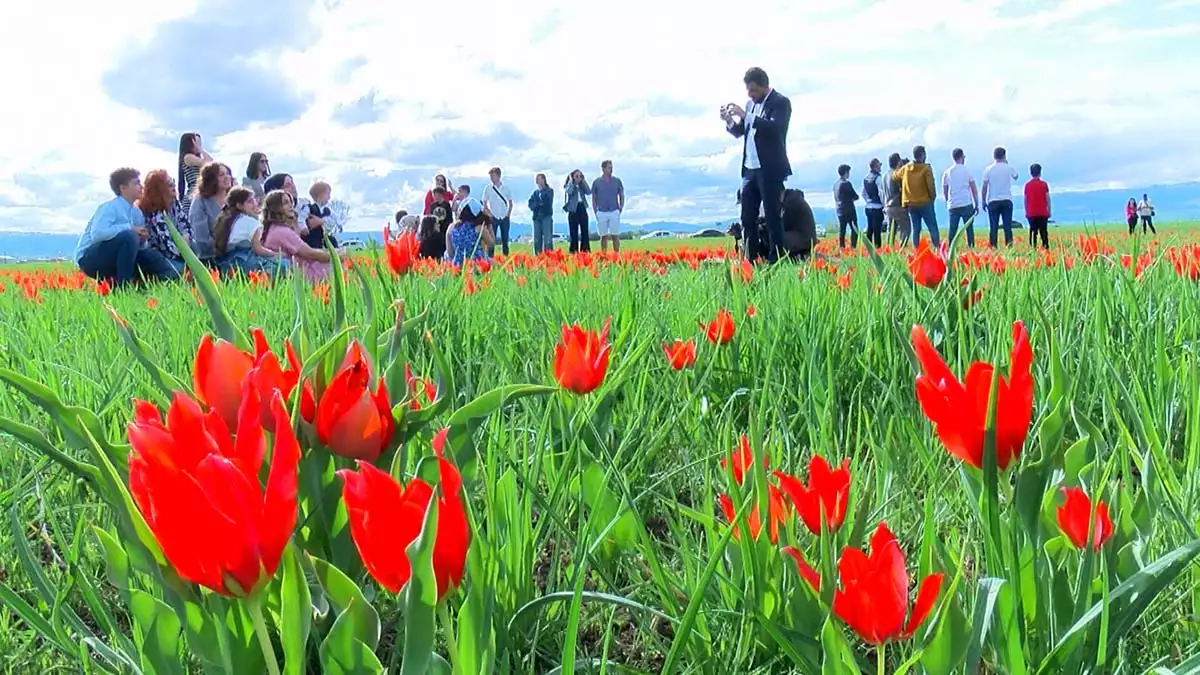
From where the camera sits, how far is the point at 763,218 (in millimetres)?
7812

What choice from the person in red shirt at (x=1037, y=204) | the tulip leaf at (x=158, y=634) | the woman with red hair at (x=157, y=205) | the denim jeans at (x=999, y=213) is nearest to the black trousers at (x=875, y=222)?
the person in red shirt at (x=1037, y=204)

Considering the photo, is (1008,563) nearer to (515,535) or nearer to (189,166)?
(515,535)

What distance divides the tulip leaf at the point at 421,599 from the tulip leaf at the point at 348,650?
26 millimetres

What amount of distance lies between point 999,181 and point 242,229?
988cm

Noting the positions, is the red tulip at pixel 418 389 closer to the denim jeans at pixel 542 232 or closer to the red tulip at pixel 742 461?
the red tulip at pixel 742 461

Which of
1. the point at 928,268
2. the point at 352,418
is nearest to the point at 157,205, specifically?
the point at 928,268

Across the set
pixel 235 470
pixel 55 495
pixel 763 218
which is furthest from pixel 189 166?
pixel 235 470

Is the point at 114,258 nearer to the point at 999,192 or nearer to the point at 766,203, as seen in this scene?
the point at 766,203

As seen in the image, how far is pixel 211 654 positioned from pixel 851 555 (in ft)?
1.54

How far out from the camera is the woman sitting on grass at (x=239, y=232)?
22.2 ft

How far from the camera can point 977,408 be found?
2.43 ft

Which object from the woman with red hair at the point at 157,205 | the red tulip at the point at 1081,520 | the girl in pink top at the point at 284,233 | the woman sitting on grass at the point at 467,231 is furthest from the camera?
the woman sitting on grass at the point at 467,231

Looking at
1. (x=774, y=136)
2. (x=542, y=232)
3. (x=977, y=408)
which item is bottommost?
(x=977, y=408)

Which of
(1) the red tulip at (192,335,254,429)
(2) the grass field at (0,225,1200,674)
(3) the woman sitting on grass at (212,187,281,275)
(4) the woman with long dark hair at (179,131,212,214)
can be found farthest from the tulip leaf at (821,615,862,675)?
(4) the woman with long dark hair at (179,131,212,214)
